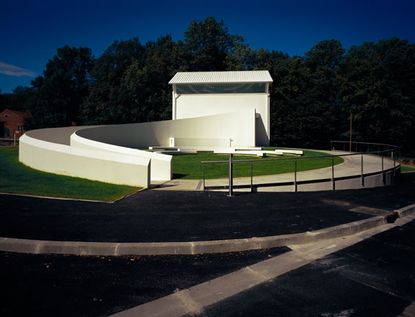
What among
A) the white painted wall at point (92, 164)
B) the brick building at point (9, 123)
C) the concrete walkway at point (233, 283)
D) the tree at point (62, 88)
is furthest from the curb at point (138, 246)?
the brick building at point (9, 123)

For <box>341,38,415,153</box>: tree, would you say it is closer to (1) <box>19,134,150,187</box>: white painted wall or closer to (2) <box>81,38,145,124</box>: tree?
(2) <box>81,38,145,124</box>: tree

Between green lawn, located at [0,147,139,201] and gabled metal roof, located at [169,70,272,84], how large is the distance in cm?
2118

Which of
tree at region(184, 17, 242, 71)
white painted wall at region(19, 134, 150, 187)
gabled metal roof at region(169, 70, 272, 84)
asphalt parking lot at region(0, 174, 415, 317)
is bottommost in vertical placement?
asphalt parking lot at region(0, 174, 415, 317)

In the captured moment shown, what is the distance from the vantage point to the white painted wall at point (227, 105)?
29688mm

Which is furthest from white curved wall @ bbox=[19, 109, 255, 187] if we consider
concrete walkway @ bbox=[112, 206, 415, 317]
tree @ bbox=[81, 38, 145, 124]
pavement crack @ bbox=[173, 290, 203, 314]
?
tree @ bbox=[81, 38, 145, 124]

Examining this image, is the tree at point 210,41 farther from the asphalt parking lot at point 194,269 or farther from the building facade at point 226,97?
the asphalt parking lot at point 194,269

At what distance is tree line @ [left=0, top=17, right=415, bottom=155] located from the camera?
1507 inches

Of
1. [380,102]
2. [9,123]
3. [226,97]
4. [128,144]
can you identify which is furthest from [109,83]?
[380,102]

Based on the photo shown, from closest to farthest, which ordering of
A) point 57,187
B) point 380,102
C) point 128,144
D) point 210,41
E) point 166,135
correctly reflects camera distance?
1. point 57,187
2. point 128,144
3. point 166,135
4. point 380,102
5. point 210,41

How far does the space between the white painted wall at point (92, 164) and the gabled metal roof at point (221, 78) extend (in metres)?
19.9

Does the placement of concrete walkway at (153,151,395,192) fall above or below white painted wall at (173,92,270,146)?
below

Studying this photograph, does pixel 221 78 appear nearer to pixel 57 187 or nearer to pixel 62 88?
pixel 57 187

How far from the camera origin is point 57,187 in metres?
9.40

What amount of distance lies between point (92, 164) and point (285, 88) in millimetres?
34409
